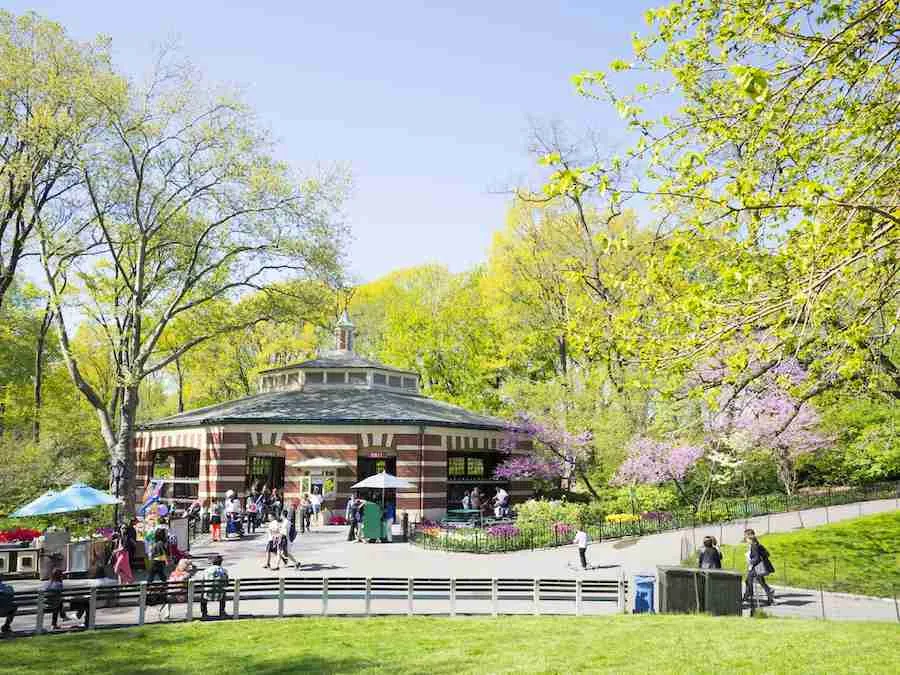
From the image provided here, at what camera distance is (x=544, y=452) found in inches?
1607

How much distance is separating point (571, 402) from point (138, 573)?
2251 cm

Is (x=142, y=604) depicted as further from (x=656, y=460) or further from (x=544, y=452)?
(x=544, y=452)

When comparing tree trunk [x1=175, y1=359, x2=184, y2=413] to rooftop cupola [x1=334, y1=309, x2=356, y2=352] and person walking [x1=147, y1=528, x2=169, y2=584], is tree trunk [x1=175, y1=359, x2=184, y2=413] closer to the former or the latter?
rooftop cupola [x1=334, y1=309, x2=356, y2=352]

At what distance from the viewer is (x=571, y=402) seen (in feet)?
129

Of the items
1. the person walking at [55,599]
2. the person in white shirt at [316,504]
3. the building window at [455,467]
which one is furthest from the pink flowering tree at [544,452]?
the person walking at [55,599]

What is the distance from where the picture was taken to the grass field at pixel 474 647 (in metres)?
12.0

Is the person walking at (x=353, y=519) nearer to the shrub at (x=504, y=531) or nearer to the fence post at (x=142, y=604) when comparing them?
the shrub at (x=504, y=531)

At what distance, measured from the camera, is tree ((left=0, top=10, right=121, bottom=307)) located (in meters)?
28.8

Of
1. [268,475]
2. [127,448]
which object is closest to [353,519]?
[127,448]

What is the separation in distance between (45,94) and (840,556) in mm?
31576

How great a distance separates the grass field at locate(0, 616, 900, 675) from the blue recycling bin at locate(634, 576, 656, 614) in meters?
0.93

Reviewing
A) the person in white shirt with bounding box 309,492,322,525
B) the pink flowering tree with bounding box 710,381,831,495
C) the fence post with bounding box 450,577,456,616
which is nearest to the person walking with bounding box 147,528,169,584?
the fence post with bounding box 450,577,456,616

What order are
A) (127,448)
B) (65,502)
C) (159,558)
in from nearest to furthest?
(159,558) → (65,502) → (127,448)

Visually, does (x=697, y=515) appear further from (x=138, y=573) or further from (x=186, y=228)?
(x=186, y=228)
